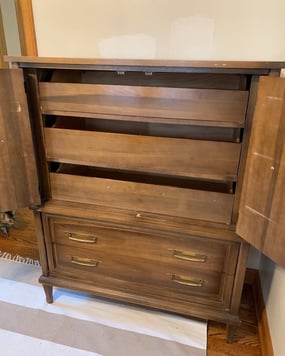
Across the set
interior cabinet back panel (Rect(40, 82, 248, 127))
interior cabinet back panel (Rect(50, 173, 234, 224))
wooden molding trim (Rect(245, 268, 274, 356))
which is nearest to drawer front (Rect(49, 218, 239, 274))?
interior cabinet back panel (Rect(50, 173, 234, 224))

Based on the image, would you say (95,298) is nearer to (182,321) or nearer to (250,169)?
(182,321)

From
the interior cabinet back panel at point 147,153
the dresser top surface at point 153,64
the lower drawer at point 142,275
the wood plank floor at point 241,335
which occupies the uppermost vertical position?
the dresser top surface at point 153,64

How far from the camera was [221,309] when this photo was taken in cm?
120

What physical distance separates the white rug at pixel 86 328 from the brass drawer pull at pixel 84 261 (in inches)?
10.7

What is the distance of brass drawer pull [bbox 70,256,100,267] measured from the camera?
51.8 inches

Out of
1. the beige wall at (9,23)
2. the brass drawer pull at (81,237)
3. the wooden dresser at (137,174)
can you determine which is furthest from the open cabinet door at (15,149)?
the beige wall at (9,23)

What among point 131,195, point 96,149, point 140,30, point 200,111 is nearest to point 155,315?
point 131,195

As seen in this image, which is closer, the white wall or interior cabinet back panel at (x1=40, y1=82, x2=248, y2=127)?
interior cabinet back panel at (x1=40, y1=82, x2=248, y2=127)

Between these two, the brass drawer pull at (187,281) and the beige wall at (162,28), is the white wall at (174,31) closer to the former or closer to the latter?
the beige wall at (162,28)

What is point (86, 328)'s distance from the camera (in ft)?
4.34

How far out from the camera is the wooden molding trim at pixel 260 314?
1.19 meters

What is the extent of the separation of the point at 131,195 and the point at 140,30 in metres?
0.74

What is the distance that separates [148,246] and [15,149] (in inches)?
26.3

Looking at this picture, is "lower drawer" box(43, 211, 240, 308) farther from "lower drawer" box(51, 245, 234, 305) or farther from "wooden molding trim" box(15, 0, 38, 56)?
"wooden molding trim" box(15, 0, 38, 56)
